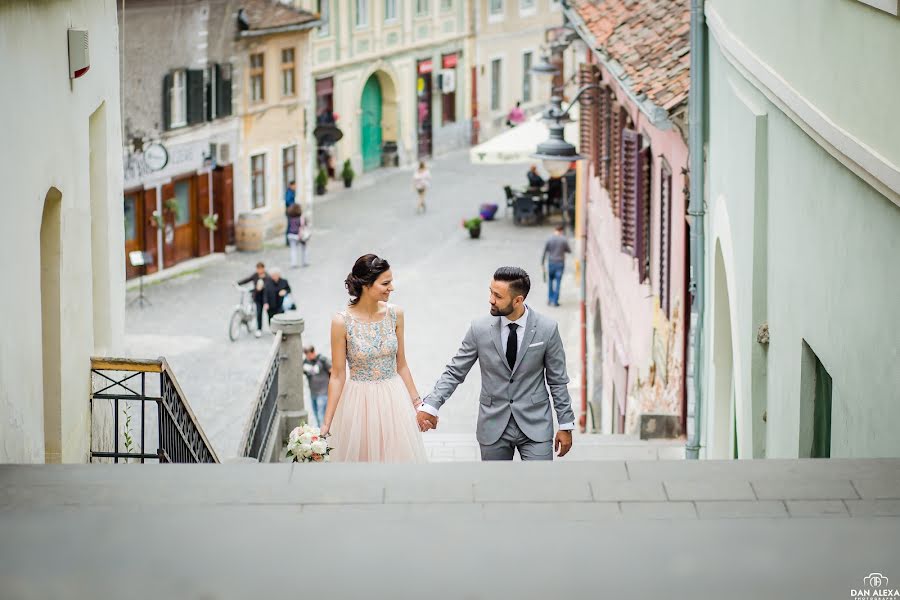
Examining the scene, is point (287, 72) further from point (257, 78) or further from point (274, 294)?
point (274, 294)

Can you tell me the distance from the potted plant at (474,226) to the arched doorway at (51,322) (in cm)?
2688

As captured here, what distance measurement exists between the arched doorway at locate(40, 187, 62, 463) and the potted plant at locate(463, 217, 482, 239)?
88.2 feet

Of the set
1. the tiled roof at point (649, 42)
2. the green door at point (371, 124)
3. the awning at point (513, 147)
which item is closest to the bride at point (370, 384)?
the tiled roof at point (649, 42)

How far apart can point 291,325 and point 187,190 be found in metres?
18.3

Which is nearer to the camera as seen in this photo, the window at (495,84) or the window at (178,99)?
the window at (178,99)

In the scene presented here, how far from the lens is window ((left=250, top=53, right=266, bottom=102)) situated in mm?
35062

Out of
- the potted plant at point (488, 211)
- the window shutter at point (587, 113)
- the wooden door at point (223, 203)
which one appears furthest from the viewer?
the potted plant at point (488, 211)

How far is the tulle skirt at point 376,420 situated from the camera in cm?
881

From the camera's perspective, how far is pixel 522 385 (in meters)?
8.39

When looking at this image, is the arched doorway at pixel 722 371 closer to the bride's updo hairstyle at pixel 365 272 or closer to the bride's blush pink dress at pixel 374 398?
the bride's blush pink dress at pixel 374 398

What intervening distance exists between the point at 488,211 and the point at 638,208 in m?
21.0

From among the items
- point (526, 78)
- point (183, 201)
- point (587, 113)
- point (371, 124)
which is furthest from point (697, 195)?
point (526, 78)

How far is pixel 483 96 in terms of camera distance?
5303 cm

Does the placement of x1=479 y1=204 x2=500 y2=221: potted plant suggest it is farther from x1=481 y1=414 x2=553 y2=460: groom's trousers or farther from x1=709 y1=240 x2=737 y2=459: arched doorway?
x1=481 y1=414 x2=553 y2=460: groom's trousers
